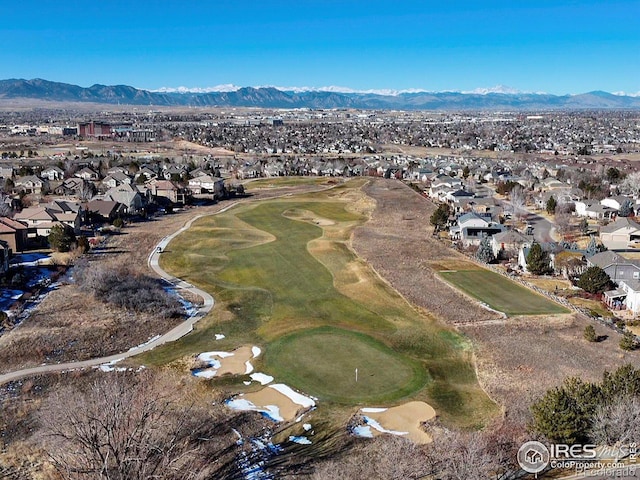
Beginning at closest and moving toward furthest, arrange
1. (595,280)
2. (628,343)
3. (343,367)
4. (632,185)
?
(343,367) → (628,343) → (595,280) → (632,185)

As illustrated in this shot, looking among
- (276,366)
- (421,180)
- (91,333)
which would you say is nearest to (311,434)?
(276,366)

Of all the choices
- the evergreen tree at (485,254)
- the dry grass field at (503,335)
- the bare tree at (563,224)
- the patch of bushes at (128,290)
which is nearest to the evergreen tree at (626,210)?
the bare tree at (563,224)

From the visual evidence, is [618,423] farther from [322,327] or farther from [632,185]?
[632,185]

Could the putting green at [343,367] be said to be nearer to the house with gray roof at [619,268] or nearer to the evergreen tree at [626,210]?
Answer: the house with gray roof at [619,268]

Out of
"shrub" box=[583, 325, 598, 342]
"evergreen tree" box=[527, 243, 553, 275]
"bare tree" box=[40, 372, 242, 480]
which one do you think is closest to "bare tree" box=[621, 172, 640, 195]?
"evergreen tree" box=[527, 243, 553, 275]

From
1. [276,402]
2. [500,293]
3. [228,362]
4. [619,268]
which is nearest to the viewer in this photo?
[276,402]

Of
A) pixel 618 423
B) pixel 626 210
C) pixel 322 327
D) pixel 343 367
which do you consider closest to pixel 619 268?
pixel 322 327
